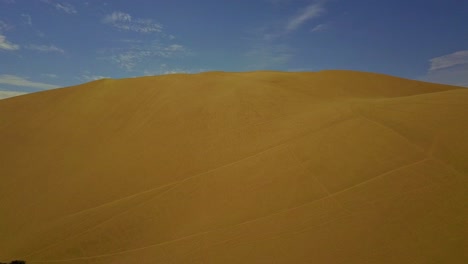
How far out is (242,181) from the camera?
6.73 meters

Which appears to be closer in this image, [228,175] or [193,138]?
[228,175]

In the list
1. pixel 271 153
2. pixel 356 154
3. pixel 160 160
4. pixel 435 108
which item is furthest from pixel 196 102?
pixel 435 108

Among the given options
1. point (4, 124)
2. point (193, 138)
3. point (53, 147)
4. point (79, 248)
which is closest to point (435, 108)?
point (193, 138)

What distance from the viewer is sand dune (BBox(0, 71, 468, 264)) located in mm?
5039

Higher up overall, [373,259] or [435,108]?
[435,108]

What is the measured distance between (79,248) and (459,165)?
734 centimetres

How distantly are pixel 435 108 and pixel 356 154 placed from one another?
10.4ft

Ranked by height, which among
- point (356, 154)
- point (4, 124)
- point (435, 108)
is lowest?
point (356, 154)

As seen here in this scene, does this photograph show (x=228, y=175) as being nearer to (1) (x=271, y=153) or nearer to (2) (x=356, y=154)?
(1) (x=271, y=153)

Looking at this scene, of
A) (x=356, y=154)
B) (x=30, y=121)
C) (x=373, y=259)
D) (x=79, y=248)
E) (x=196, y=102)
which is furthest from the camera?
(x=30, y=121)

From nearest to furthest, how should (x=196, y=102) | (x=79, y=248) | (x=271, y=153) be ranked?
(x=79, y=248)
(x=271, y=153)
(x=196, y=102)

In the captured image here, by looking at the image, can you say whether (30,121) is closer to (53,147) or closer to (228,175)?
(53,147)

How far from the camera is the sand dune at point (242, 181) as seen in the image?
16.5 feet

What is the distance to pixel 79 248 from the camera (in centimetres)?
589
